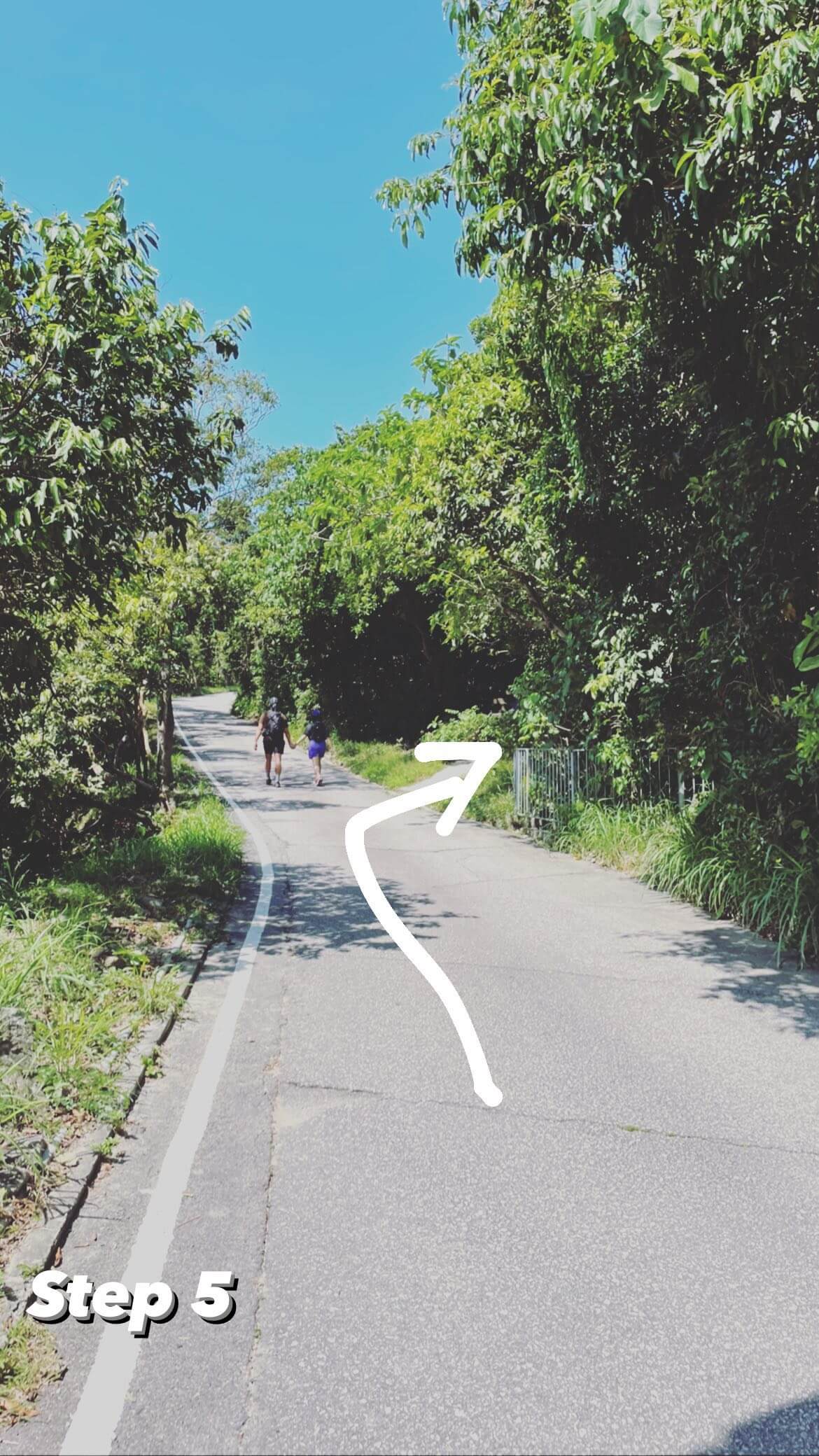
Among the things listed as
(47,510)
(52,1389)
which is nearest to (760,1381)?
(52,1389)

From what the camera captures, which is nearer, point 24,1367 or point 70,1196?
point 24,1367

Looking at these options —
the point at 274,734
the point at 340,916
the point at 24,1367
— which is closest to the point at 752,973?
the point at 340,916

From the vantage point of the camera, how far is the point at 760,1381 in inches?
116

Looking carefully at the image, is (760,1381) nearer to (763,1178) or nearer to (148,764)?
(763,1178)

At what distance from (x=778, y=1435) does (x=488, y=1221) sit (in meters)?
1.31

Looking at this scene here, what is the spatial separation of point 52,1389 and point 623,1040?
12.5 feet

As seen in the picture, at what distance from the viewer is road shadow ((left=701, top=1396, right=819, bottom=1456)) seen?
2.67 m

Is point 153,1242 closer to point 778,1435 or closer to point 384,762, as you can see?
point 778,1435

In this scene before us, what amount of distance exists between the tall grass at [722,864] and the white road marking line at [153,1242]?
4522 mm

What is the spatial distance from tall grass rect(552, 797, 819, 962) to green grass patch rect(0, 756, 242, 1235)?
464 cm

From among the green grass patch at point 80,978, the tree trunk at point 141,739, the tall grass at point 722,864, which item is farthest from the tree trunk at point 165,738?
the tall grass at point 722,864

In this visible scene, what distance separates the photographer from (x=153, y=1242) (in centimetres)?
373

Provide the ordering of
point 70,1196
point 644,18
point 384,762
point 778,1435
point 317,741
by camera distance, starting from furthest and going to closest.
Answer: point 384,762
point 317,741
point 644,18
point 70,1196
point 778,1435

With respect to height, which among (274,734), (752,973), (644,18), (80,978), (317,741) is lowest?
(752,973)
